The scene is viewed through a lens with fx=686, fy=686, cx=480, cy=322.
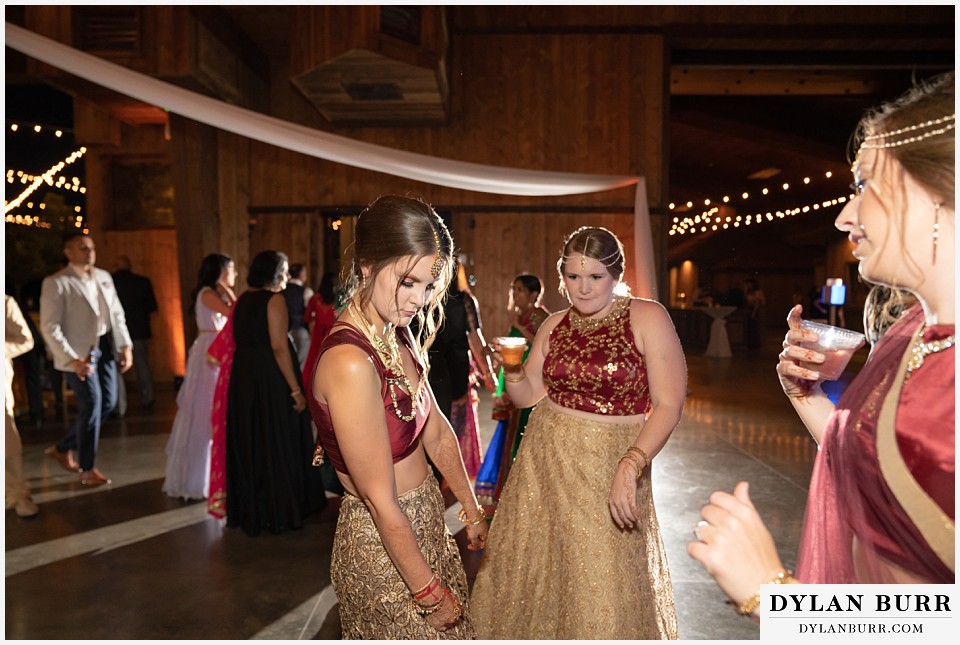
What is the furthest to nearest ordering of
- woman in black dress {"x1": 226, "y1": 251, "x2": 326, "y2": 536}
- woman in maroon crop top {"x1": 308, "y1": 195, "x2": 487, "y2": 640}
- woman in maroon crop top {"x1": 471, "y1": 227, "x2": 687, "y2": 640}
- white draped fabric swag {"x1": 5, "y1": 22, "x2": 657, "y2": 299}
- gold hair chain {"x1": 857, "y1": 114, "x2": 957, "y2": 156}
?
woman in black dress {"x1": 226, "y1": 251, "x2": 326, "y2": 536} < white draped fabric swag {"x1": 5, "y1": 22, "x2": 657, "y2": 299} < woman in maroon crop top {"x1": 471, "y1": 227, "x2": 687, "y2": 640} < woman in maroon crop top {"x1": 308, "y1": 195, "x2": 487, "y2": 640} < gold hair chain {"x1": 857, "y1": 114, "x2": 957, "y2": 156}

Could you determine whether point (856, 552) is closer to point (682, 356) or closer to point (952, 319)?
point (952, 319)

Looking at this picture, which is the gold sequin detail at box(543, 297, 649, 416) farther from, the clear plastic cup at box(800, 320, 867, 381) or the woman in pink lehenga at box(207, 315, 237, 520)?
the woman in pink lehenga at box(207, 315, 237, 520)

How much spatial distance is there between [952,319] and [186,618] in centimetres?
274

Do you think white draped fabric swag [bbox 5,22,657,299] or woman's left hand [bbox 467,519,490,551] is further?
white draped fabric swag [bbox 5,22,657,299]

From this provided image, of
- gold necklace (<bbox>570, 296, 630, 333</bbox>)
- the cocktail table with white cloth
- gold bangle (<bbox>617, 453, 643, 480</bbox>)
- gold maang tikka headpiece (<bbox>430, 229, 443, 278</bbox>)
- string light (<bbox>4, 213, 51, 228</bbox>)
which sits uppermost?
string light (<bbox>4, 213, 51, 228</bbox>)

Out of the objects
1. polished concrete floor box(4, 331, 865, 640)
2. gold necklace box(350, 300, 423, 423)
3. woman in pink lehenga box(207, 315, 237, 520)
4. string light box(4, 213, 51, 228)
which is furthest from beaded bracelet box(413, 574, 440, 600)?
string light box(4, 213, 51, 228)

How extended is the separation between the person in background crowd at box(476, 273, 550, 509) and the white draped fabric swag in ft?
2.23

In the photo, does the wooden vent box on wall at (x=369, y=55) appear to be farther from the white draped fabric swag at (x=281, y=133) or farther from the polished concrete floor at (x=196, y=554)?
the polished concrete floor at (x=196, y=554)

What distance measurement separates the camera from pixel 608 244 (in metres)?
2.12

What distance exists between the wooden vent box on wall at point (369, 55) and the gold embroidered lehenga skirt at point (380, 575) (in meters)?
5.14

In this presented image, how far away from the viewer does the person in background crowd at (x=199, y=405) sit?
167 inches

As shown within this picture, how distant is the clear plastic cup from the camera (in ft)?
3.38

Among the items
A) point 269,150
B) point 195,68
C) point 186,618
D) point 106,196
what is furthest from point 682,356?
point 106,196

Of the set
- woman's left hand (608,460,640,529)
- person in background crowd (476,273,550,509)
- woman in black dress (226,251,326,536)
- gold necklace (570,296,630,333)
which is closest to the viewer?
woman's left hand (608,460,640,529)
